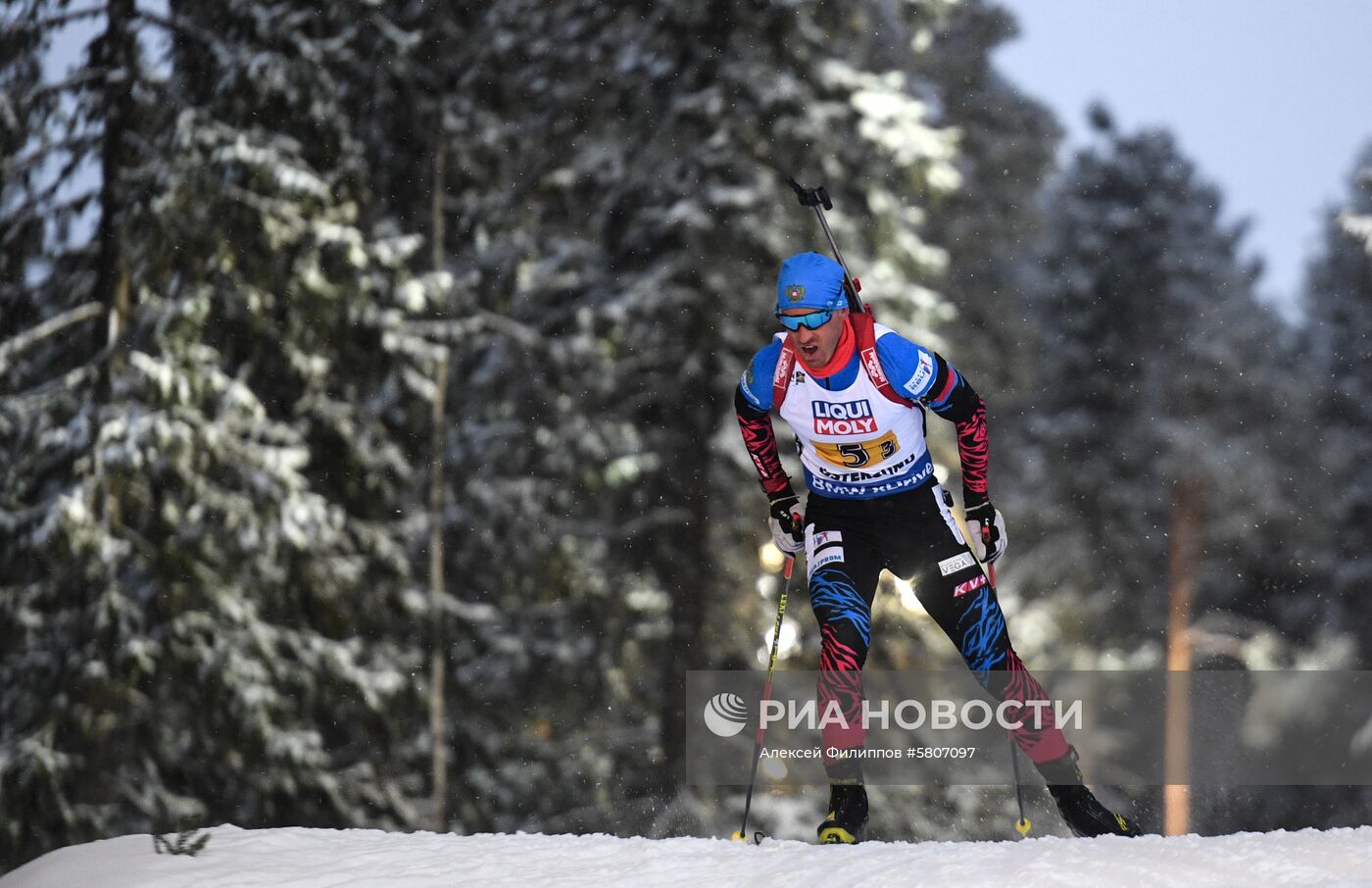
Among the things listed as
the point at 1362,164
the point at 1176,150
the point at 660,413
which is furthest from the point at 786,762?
the point at 1362,164

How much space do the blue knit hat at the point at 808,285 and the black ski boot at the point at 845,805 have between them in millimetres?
1811

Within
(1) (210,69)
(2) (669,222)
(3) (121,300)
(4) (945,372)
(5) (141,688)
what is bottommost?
(5) (141,688)

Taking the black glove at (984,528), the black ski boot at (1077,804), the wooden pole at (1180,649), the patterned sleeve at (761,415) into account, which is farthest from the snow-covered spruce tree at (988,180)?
the black ski boot at (1077,804)

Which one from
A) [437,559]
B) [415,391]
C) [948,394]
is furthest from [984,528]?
[437,559]

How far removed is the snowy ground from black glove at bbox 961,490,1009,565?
3.86 ft

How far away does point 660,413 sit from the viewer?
14.7m

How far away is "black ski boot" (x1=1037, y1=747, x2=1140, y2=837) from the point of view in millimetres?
5938

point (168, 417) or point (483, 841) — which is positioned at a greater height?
point (168, 417)

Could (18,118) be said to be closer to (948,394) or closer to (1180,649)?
(948,394)

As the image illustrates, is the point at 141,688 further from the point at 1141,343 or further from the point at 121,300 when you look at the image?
the point at 1141,343

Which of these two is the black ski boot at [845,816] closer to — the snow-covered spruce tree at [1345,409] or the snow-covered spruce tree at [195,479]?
the snow-covered spruce tree at [195,479]

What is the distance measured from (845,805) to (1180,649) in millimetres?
20871

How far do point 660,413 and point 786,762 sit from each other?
417 cm

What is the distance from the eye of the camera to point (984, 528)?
6027mm
